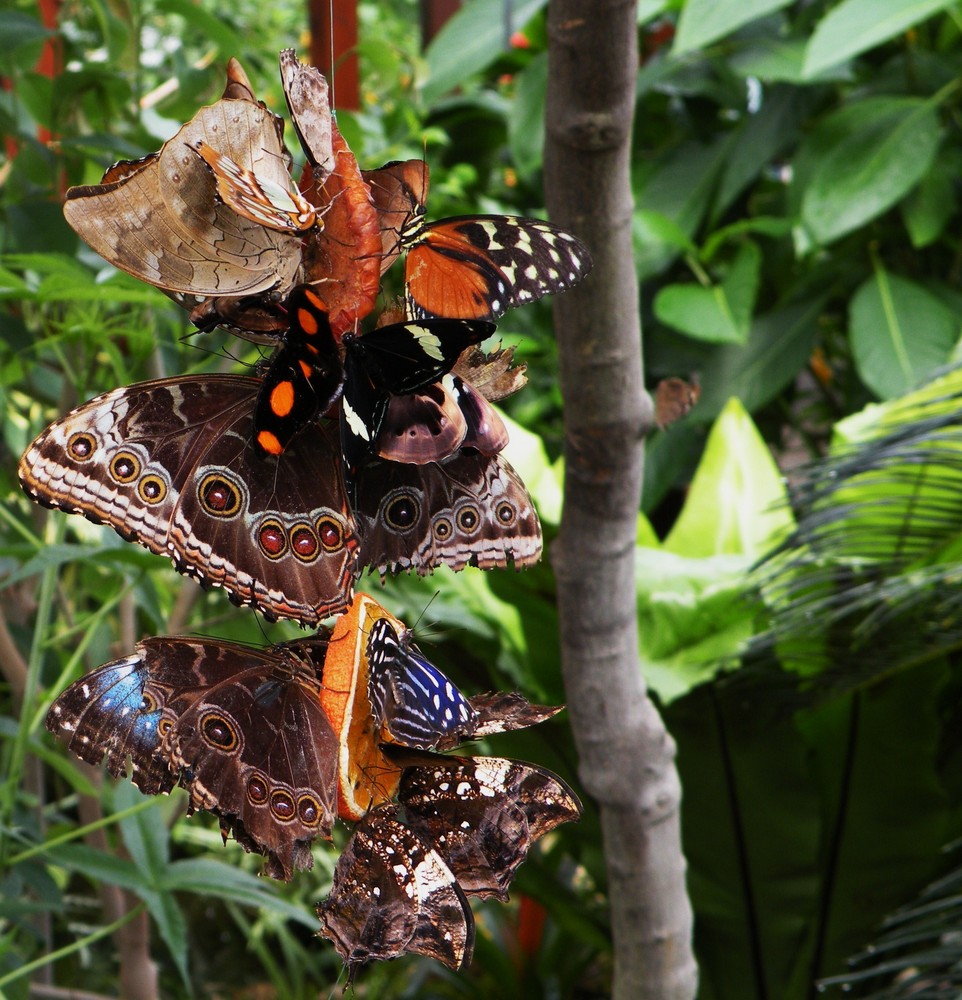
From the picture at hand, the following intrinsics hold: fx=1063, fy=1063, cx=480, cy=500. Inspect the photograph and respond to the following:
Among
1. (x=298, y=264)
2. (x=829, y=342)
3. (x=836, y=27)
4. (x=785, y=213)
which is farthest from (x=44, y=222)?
(x=829, y=342)

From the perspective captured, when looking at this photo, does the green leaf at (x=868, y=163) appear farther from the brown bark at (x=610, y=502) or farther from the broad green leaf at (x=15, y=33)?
the broad green leaf at (x=15, y=33)

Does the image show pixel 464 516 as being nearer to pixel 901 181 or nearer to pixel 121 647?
pixel 121 647

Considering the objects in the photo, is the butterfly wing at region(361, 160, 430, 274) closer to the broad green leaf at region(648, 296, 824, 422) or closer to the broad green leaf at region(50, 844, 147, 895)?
the broad green leaf at region(50, 844, 147, 895)

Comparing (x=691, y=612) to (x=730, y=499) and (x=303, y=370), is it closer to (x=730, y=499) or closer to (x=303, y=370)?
(x=730, y=499)

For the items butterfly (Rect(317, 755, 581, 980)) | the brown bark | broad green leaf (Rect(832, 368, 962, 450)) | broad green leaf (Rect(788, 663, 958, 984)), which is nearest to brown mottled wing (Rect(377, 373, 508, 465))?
butterfly (Rect(317, 755, 581, 980))

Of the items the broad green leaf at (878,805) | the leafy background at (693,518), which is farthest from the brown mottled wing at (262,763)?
the broad green leaf at (878,805)

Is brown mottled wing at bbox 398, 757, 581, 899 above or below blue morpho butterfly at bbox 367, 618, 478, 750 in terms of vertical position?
below
